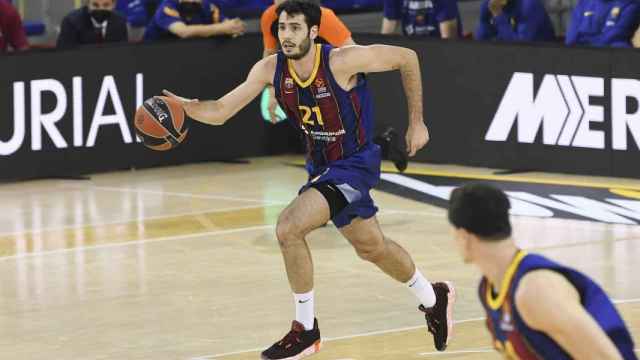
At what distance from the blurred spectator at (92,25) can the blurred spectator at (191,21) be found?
470mm

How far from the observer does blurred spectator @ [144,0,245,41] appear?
678 inches

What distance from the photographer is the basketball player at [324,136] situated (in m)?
9.90

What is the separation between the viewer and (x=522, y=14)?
55.6 feet

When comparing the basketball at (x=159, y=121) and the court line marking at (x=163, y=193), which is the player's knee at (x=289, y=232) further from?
the court line marking at (x=163, y=193)

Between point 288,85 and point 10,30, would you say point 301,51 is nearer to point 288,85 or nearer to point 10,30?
point 288,85

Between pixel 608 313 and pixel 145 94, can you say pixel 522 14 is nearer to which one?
pixel 145 94

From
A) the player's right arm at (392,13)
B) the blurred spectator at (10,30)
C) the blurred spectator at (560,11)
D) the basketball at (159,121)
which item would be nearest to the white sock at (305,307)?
the basketball at (159,121)

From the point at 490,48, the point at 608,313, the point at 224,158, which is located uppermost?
the point at 608,313

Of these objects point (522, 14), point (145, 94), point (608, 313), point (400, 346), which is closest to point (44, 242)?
point (145, 94)

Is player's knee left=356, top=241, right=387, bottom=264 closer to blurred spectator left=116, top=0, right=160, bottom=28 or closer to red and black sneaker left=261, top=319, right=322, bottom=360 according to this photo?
red and black sneaker left=261, top=319, right=322, bottom=360

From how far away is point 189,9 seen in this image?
56.7 feet

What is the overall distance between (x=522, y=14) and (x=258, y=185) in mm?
3169

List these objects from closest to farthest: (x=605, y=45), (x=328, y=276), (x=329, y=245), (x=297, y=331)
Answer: (x=297, y=331) < (x=328, y=276) < (x=329, y=245) < (x=605, y=45)

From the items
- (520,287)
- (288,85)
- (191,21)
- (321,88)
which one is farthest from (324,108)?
(191,21)
